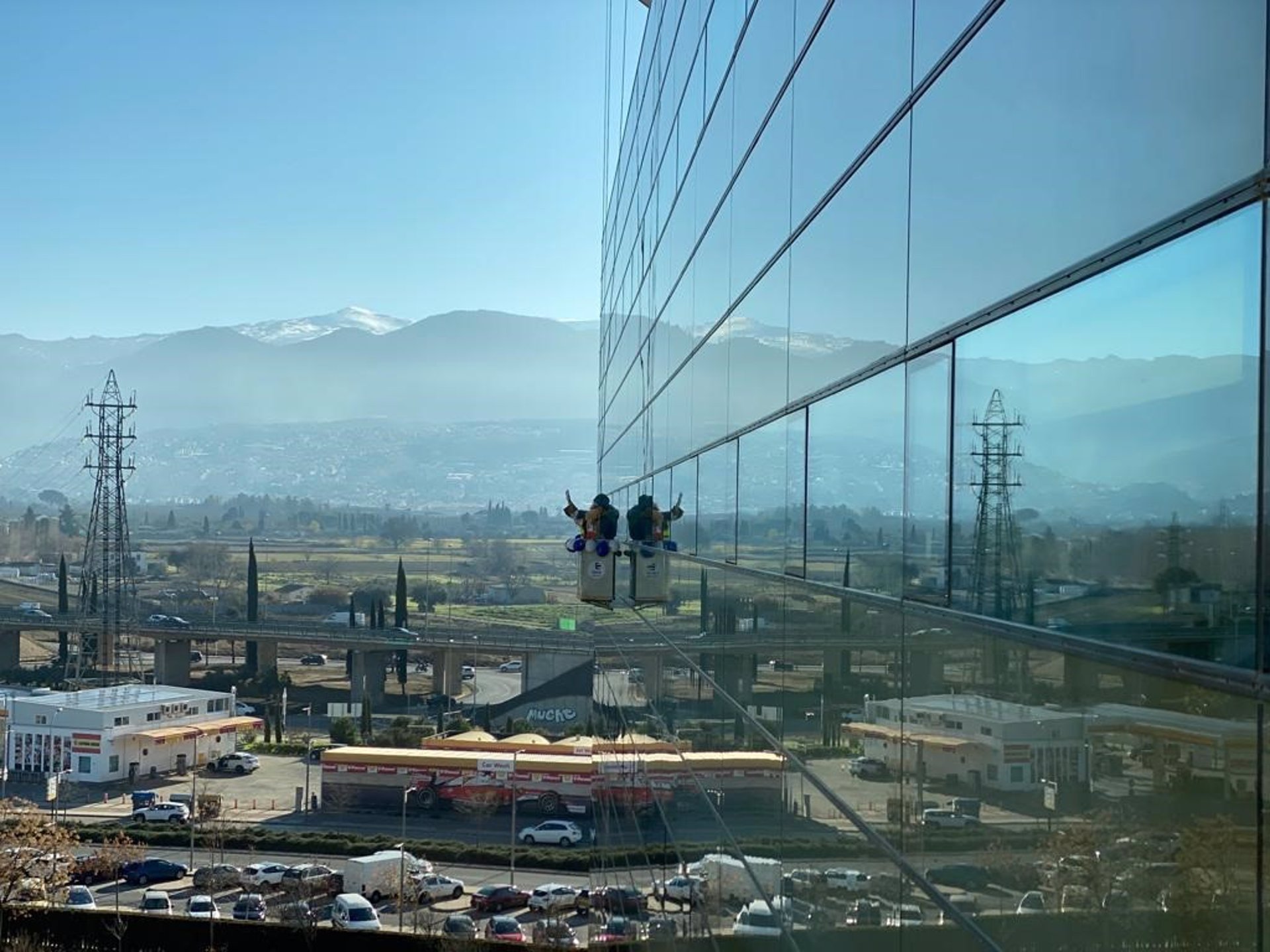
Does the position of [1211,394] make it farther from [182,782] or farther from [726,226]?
[182,782]

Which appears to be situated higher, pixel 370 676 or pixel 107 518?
pixel 107 518

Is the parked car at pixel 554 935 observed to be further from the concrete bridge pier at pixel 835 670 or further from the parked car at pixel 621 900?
the concrete bridge pier at pixel 835 670

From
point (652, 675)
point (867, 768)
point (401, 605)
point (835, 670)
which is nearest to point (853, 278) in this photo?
point (835, 670)

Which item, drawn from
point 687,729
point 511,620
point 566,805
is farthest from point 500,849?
point 511,620

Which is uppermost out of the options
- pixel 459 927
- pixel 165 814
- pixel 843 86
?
pixel 843 86

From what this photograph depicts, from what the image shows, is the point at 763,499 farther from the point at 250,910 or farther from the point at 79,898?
the point at 79,898

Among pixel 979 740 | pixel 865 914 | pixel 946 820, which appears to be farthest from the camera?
pixel 865 914
